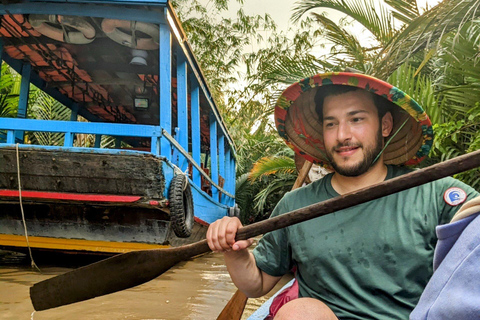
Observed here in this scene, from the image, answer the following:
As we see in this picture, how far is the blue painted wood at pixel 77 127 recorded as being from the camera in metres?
4.02

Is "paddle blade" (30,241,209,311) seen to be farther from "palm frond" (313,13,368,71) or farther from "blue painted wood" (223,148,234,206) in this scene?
"blue painted wood" (223,148,234,206)

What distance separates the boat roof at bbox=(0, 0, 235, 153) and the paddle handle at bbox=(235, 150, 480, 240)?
3.33m

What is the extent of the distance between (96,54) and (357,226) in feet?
17.1

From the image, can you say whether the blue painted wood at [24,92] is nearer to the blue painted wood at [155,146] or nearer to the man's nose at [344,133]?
the blue painted wood at [155,146]

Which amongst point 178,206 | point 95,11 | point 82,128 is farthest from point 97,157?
point 95,11

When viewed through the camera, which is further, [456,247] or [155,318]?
[155,318]

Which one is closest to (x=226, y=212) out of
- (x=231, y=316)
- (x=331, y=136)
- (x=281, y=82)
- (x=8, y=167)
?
(x=281, y=82)

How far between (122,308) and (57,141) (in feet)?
24.9

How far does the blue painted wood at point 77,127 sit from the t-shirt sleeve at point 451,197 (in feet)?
10.3

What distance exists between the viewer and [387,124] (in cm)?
165

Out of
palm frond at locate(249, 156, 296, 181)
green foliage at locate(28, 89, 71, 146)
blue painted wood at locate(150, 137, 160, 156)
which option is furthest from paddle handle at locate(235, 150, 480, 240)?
green foliage at locate(28, 89, 71, 146)

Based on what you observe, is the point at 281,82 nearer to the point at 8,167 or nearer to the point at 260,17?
the point at 8,167

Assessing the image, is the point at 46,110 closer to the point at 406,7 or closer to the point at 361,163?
the point at 406,7

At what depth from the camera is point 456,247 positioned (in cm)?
59
